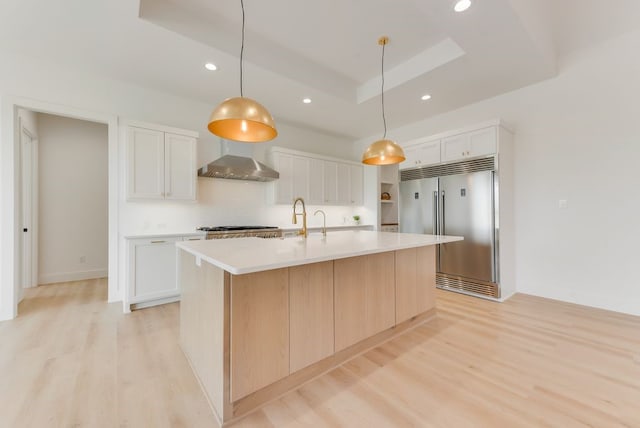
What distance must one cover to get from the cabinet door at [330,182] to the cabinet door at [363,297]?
3.02 metres

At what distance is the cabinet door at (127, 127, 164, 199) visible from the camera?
329cm

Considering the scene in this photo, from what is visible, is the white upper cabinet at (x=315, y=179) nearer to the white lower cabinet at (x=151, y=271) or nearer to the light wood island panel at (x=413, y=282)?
the white lower cabinet at (x=151, y=271)

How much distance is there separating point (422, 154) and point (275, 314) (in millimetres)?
3670

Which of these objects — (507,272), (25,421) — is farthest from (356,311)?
(507,272)

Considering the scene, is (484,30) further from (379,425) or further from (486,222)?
(379,425)

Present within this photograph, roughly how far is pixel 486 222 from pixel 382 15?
2817mm

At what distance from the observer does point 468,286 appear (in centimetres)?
373

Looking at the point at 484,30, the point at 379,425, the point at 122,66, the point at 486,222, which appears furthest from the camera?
the point at 486,222

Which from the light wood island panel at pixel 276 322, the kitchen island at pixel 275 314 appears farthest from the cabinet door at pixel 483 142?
the light wood island panel at pixel 276 322

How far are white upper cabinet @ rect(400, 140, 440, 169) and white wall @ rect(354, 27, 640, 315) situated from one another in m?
1.01

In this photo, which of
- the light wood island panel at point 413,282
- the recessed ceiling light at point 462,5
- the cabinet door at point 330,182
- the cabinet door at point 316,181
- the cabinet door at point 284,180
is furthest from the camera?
the cabinet door at point 330,182

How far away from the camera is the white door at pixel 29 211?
3861 mm

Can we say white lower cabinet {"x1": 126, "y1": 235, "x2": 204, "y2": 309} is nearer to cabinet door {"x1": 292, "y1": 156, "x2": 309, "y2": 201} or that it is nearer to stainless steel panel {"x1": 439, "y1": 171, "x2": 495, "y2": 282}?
cabinet door {"x1": 292, "y1": 156, "x2": 309, "y2": 201}

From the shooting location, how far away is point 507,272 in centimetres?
358
